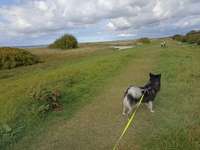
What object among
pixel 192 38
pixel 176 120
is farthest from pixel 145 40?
pixel 176 120

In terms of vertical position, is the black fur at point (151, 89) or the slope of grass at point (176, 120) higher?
the black fur at point (151, 89)

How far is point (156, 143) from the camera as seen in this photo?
21.6 ft

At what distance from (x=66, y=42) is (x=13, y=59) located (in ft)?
99.7

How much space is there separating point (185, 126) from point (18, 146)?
4282mm

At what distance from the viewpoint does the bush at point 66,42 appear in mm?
58781

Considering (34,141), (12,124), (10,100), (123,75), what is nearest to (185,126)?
(34,141)

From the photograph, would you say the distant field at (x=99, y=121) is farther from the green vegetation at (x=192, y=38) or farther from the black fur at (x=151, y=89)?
the green vegetation at (x=192, y=38)

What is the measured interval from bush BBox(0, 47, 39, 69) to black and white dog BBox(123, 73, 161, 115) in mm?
21353

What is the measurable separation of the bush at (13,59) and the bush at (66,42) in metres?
26.7

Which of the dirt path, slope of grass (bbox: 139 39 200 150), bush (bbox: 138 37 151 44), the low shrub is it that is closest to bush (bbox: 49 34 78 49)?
bush (bbox: 138 37 151 44)

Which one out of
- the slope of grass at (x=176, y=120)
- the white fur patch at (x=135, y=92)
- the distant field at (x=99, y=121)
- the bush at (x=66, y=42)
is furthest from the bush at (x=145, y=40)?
the white fur patch at (x=135, y=92)

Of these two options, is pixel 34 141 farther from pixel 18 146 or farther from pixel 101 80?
pixel 101 80

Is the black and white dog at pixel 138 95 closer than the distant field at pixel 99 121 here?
No

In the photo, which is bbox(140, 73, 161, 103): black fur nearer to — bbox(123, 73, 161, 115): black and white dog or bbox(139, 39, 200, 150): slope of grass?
bbox(123, 73, 161, 115): black and white dog
